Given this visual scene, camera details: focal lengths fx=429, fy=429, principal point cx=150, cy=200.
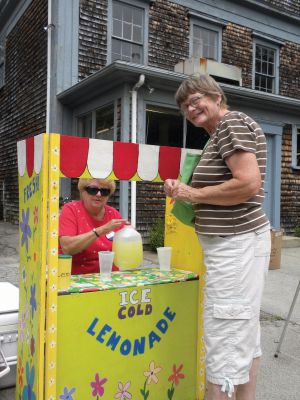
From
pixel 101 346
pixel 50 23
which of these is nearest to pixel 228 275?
pixel 101 346

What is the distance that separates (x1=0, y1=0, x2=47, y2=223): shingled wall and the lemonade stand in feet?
27.8

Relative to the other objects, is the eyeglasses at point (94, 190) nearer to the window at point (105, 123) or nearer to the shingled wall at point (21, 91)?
the window at point (105, 123)

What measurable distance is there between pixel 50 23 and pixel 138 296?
901 cm

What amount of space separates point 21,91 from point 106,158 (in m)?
10.7

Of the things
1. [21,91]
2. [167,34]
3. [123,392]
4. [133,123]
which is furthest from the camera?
[21,91]

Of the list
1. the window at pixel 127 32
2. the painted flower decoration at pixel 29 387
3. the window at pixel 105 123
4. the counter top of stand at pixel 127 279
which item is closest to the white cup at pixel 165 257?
the counter top of stand at pixel 127 279

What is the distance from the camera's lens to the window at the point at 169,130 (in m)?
8.86

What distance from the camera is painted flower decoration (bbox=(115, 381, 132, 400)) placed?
2.27 m

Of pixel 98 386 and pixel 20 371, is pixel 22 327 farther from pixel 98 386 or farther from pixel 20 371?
pixel 98 386

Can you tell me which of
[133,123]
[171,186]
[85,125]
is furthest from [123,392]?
[85,125]

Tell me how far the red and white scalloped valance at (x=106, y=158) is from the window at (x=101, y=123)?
21.3ft

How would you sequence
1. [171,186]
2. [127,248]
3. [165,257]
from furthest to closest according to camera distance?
[165,257] → [127,248] → [171,186]

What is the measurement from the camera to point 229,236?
1.90 metres

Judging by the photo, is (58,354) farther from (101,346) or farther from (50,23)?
(50,23)
